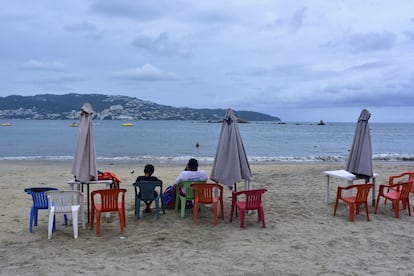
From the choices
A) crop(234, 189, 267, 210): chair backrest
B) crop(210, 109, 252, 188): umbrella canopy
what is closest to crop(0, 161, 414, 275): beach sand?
crop(234, 189, 267, 210): chair backrest

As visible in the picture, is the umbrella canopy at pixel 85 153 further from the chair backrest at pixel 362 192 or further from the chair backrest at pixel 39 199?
the chair backrest at pixel 362 192

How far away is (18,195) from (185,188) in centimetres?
490

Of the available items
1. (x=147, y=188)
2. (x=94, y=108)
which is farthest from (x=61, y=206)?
(x=94, y=108)

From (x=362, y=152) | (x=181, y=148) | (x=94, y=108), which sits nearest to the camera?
(x=362, y=152)

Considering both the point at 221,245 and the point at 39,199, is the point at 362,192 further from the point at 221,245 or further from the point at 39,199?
the point at 39,199

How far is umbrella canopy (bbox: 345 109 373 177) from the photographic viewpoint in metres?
7.49

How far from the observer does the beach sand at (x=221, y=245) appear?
467 centimetres

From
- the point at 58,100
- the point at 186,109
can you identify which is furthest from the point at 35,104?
the point at 186,109

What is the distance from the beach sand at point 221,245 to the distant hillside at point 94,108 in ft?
346

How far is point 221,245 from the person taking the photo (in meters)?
5.52

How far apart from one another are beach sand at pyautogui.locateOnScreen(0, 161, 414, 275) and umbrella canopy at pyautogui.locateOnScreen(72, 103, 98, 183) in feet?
3.07

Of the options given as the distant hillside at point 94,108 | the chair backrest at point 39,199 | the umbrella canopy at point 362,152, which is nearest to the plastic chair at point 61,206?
the chair backrest at point 39,199

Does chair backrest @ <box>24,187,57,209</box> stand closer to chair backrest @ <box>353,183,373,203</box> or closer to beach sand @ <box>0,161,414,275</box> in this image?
beach sand @ <box>0,161,414,275</box>

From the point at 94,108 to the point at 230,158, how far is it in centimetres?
11268
